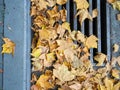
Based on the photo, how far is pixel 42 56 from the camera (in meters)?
2.29

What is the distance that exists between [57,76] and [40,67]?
0.16 m

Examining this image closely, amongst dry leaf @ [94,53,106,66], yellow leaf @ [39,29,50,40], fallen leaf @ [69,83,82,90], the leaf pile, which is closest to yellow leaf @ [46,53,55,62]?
the leaf pile

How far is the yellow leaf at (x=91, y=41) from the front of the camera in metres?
2.42

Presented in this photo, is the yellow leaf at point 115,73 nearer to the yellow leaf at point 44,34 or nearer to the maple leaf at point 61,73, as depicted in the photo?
the maple leaf at point 61,73

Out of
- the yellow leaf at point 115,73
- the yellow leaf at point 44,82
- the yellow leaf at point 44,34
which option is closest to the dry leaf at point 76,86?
the yellow leaf at point 44,82

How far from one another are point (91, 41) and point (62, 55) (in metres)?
0.30

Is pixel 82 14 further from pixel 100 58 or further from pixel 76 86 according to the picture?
pixel 76 86

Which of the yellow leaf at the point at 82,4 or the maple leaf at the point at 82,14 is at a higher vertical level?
the yellow leaf at the point at 82,4

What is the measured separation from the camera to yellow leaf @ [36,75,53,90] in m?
2.28

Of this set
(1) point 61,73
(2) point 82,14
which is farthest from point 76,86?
(2) point 82,14

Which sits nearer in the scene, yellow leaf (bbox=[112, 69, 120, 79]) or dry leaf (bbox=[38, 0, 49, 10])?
dry leaf (bbox=[38, 0, 49, 10])

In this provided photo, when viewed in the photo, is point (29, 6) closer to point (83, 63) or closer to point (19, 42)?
point (19, 42)

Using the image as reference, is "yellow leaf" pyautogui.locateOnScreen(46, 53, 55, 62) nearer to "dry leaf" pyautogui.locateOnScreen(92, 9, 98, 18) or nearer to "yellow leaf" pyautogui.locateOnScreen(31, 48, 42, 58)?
"yellow leaf" pyautogui.locateOnScreen(31, 48, 42, 58)

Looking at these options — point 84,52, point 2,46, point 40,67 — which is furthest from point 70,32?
point 2,46
